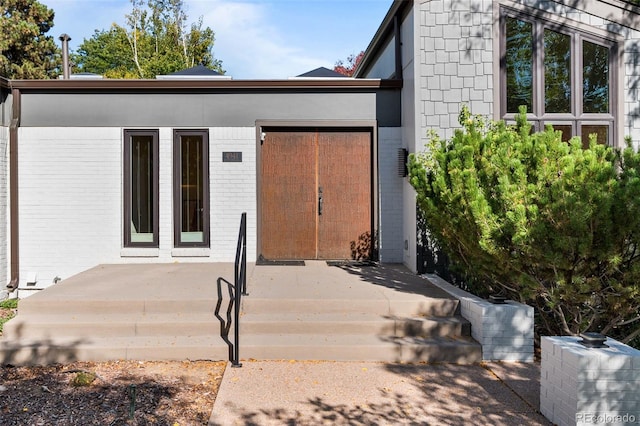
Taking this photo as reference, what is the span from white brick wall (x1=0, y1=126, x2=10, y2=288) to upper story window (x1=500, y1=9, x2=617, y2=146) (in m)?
7.54

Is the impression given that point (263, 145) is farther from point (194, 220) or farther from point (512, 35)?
point (512, 35)

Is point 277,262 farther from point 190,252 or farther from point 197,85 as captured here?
point 197,85

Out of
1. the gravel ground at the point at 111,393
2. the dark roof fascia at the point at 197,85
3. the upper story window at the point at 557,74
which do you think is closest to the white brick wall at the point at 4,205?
the dark roof fascia at the point at 197,85

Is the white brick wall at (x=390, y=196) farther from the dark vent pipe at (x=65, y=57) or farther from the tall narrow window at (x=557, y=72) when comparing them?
the dark vent pipe at (x=65, y=57)

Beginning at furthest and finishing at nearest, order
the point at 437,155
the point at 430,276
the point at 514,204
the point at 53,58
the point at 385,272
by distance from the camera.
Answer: the point at 53,58, the point at 385,272, the point at 430,276, the point at 437,155, the point at 514,204

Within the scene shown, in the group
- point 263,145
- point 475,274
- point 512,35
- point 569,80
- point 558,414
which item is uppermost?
point 512,35

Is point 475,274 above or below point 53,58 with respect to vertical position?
below

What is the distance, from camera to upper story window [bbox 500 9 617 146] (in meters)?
6.50

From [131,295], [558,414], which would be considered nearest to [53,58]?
[131,295]

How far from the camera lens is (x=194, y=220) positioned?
7559mm

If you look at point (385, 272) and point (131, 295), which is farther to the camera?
point (385, 272)

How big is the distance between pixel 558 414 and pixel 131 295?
13.8 ft

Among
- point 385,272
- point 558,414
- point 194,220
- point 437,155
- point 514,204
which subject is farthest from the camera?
point 194,220

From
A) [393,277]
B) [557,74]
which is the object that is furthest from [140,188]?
[557,74]
